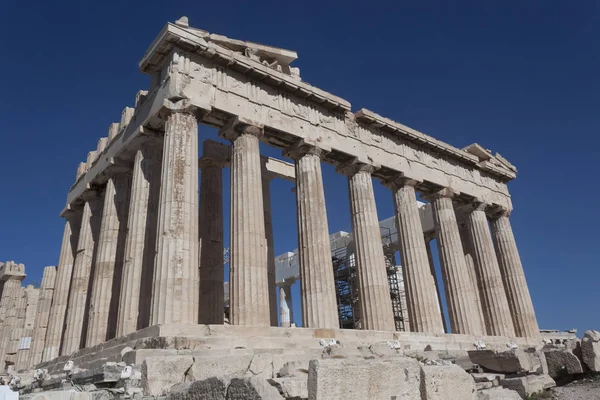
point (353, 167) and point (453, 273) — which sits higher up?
point (353, 167)

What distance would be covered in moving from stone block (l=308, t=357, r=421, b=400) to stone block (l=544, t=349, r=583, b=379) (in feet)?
26.7

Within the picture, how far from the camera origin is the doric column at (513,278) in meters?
26.6

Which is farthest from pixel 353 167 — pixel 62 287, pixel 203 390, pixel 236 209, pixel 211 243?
pixel 203 390

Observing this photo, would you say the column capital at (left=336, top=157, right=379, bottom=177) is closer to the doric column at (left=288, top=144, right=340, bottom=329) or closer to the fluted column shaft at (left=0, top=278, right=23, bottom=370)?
the doric column at (left=288, top=144, right=340, bottom=329)

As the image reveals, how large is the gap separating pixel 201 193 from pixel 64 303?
8.35m

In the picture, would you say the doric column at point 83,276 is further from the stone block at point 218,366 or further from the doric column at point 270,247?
the stone block at point 218,366

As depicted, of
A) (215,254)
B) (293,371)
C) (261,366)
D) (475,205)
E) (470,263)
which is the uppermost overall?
(475,205)

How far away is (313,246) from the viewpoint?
719 inches

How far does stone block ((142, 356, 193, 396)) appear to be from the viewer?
7551mm

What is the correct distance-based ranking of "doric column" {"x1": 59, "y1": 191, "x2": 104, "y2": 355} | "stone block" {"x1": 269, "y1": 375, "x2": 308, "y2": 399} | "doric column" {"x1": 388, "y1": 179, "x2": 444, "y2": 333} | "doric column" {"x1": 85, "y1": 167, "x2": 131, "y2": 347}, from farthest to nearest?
1. "doric column" {"x1": 388, "y1": 179, "x2": 444, "y2": 333}
2. "doric column" {"x1": 59, "y1": 191, "x2": 104, "y2": 355}
3. "doric column" {"x1": 85, "y1": 167, "x2": 131, "y2": 347}
4. "stone block" {"x1": 269, "y1": 375, "x2": 308, "y2": 399}

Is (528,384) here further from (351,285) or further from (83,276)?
(351,285)

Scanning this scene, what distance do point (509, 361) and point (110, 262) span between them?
14.5m

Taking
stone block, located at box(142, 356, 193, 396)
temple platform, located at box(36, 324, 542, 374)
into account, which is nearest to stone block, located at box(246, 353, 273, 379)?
stone block, located at box(142, 356, 193, 396)

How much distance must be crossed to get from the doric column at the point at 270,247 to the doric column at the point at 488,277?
1245cm
